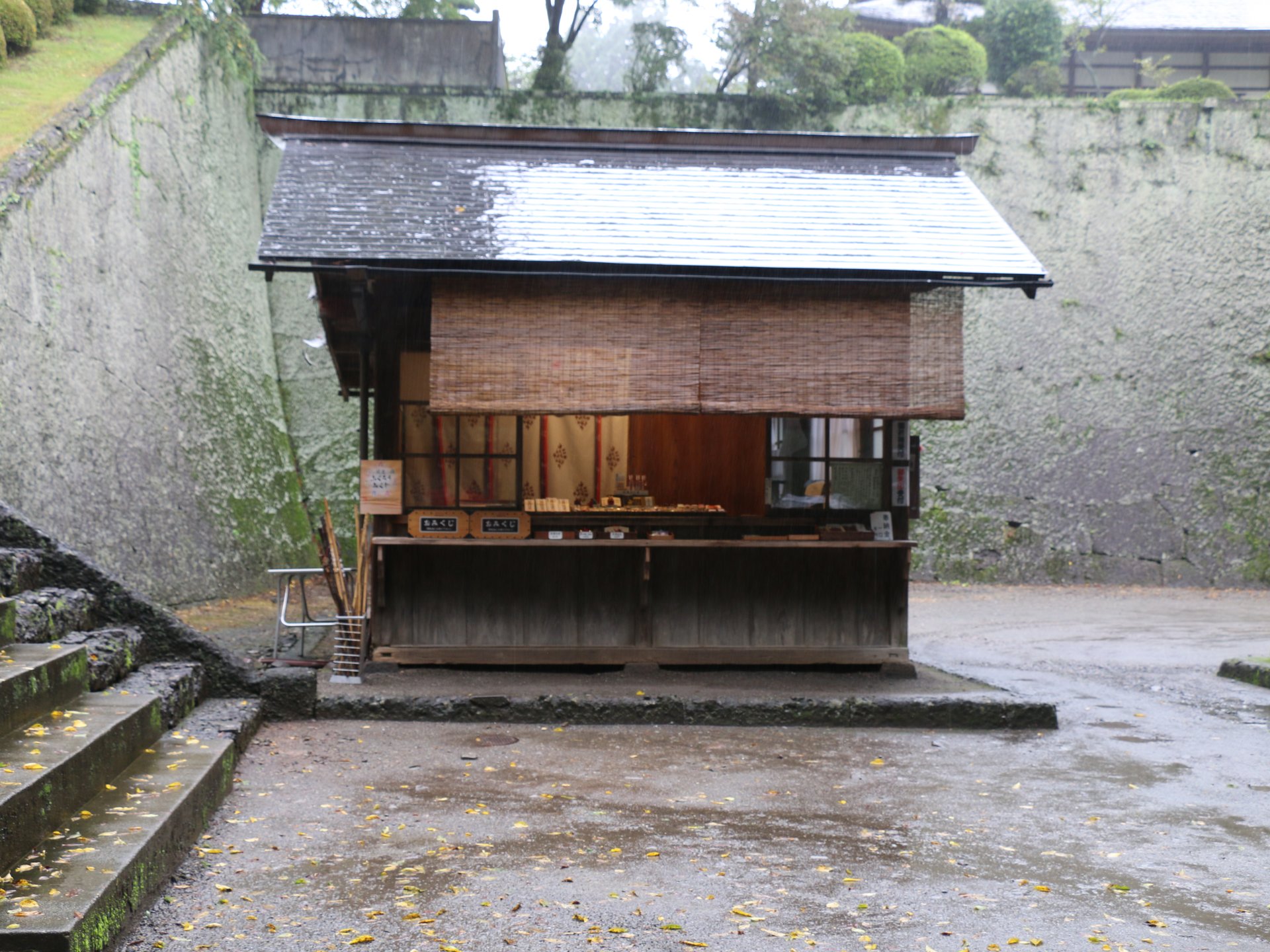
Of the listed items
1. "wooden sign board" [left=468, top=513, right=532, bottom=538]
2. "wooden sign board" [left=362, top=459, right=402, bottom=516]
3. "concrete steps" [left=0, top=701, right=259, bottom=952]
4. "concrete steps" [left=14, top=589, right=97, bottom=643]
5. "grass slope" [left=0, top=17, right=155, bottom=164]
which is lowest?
"concrete steps" [left=0, top=701, right=259, bottom=952]

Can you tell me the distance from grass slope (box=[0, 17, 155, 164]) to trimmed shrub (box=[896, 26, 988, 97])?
14148mm

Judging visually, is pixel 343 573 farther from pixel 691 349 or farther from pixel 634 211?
pixel 634 211

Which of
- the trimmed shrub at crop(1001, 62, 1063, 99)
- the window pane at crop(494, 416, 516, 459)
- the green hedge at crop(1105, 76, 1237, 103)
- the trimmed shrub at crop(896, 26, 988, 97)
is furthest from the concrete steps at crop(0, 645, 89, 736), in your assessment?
the trimmed shrub at crop(1001, 62, 1063, 99)

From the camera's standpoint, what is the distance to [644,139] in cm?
948

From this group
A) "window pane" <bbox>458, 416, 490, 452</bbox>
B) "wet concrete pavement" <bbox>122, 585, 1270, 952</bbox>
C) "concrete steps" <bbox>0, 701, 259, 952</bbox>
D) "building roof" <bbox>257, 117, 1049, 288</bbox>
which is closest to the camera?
"concrete steps" <bbox>0, 701, 259, 952</bbox>

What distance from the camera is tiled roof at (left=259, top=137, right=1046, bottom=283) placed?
7.66 m

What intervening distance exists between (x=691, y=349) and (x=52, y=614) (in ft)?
13.9

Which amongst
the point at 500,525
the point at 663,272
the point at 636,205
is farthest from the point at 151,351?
the point at 663,272

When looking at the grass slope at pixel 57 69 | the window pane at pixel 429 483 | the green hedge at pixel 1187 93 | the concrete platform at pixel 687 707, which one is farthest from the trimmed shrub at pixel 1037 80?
the concrete platform at pixel 687 707

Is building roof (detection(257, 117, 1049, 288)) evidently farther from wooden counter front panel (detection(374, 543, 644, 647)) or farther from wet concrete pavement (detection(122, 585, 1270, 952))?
wet concrete pavement (detection(122, 585, 1270, 952))

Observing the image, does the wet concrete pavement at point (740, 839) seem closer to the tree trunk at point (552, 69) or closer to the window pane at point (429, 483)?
the window pane at point (429, 483)

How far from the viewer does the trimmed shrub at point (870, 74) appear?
21.3 metres

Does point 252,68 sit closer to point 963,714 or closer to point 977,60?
point 977,60

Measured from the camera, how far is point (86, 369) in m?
11.8
